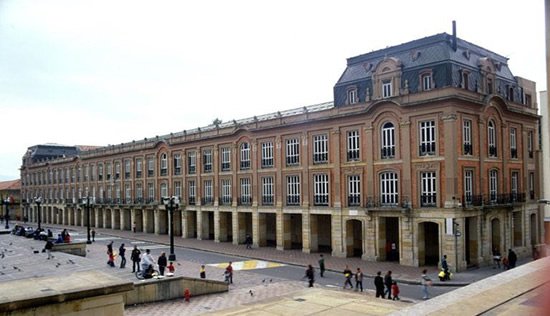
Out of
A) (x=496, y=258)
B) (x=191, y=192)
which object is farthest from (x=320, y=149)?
(x=191, y=192)

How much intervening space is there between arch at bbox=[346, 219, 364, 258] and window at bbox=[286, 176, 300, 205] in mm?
5248

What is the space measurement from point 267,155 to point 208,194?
1033 cm

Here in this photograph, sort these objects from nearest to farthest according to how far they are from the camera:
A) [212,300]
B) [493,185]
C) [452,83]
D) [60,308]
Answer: [60,308] → [212,300] → [452,83] → [493,185]

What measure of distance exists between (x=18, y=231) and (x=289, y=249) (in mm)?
28601

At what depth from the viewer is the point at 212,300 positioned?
22.2 meters

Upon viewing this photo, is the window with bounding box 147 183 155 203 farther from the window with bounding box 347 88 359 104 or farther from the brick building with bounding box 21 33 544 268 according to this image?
the window with bounding box 347 88 359 104

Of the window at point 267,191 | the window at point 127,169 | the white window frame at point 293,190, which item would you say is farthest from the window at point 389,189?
the window at point 127,169

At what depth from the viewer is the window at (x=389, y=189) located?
109 ft

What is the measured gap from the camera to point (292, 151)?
4069 centimetres

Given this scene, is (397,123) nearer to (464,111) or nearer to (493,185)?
(464,111)

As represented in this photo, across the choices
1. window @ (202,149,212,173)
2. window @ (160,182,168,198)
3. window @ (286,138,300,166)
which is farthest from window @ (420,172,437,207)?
window @ (160,182,168,198)

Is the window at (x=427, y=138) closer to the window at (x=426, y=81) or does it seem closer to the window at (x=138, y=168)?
the window at (x=426, y=81)

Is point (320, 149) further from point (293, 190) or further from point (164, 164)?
point (164, 164)

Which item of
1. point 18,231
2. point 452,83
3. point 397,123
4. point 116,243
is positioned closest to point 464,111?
point 452,83
